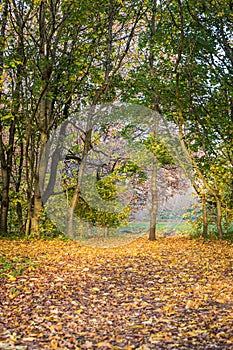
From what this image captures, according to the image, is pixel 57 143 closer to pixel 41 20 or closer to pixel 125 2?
pixel 41 20

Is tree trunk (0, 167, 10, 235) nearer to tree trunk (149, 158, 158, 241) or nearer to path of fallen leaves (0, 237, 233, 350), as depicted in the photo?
path of fallen leaves (0, 237, 233, 350)

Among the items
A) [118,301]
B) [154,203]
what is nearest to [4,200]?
[154,203]

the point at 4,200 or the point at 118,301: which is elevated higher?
the point at 4,200

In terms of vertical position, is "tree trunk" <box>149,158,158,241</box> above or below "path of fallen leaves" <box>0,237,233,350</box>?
above

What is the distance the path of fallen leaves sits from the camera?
4.30 m

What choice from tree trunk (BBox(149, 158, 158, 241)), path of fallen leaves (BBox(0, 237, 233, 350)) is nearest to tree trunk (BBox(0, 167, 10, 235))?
path of fallen leaves (BBox(0, 237, 233, 350))

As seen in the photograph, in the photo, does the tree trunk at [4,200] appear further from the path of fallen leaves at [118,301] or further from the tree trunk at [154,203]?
the tree trunk at [154,203]

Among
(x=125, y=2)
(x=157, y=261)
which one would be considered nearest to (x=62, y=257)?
(x=157, y=261)

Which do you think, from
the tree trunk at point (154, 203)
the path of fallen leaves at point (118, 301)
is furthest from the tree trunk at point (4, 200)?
the tree trunk at point (154, 203)

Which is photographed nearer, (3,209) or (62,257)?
(62,257)

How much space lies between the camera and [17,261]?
7.46m

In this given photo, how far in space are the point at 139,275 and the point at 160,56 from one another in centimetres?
633

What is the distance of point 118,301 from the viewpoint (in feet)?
18.3

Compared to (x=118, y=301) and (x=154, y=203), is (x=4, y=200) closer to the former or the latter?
(x=154, y=203)
